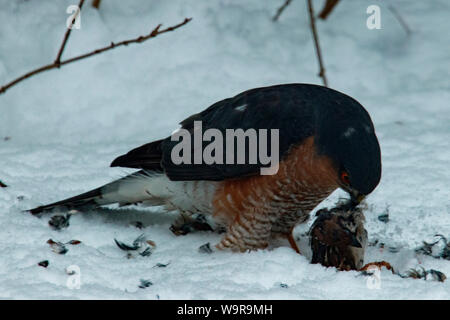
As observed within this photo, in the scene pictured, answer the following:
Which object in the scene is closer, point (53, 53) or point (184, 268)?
point (184, 268)

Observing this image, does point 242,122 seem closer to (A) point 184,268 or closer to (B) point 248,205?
(B) point 248,205

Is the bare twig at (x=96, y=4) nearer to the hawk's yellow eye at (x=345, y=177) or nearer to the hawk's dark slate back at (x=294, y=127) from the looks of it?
the hawk's dark slate back at (x=294, y=127)

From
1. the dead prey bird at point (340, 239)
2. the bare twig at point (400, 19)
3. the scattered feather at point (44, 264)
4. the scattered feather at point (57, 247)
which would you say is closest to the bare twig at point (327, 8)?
the bare twig at point (400, 19)

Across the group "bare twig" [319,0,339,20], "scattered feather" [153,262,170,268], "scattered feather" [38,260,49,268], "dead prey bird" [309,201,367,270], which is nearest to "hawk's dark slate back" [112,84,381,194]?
"dead prey bird" [309,201,367,270]

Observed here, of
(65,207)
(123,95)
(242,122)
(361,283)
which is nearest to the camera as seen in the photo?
(361,283)

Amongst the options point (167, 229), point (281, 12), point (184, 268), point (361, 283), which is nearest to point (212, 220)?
point (167, 229)

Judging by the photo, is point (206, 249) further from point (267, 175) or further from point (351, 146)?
point (351, 146)

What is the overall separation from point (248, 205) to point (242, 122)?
1.58ft

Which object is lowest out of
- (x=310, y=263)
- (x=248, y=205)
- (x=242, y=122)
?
(x=310, y=263)

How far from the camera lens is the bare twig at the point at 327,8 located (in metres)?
7.42

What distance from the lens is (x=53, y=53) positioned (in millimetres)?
6484

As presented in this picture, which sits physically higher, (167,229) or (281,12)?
(281,12)

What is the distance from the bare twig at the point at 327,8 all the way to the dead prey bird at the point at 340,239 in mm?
3433

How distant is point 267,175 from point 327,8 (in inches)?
144
